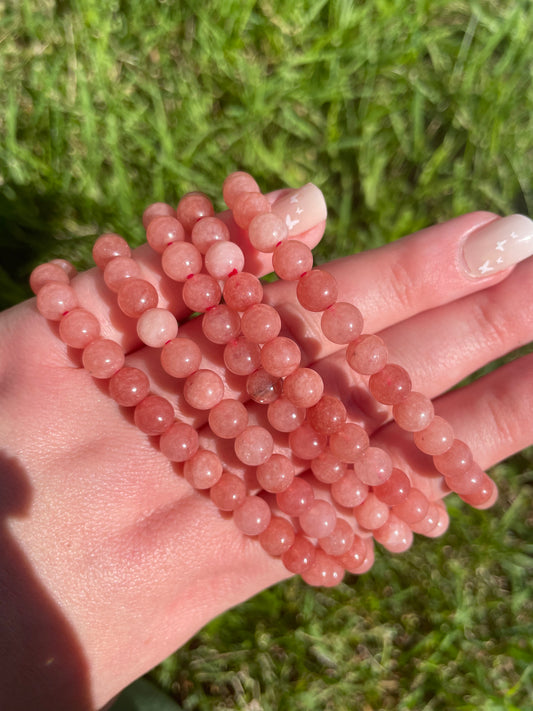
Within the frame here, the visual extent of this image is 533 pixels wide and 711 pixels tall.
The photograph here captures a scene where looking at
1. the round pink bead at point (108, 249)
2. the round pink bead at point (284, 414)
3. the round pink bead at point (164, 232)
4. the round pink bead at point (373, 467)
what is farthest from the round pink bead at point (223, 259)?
the round pink bead at point (373, 467)

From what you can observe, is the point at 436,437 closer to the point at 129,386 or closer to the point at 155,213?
the point at 129,386

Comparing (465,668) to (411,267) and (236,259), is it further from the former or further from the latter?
(236,259)

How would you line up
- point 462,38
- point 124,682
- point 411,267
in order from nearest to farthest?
point 124,682, point 411,267, point 462,38

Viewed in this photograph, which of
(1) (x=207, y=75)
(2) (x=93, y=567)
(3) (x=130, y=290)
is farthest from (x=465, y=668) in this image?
(1) (x=207, y=75)

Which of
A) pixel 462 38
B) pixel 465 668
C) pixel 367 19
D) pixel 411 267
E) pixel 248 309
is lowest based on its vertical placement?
pixel 465 668

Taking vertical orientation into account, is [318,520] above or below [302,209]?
below

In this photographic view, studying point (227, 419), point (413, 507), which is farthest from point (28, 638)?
point (413, 507)

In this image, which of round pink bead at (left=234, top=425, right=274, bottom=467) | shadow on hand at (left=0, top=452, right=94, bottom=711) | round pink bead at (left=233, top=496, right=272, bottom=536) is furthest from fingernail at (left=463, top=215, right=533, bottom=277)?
shadow on hand at (left=0, top=452, right=94, bottom=711)
